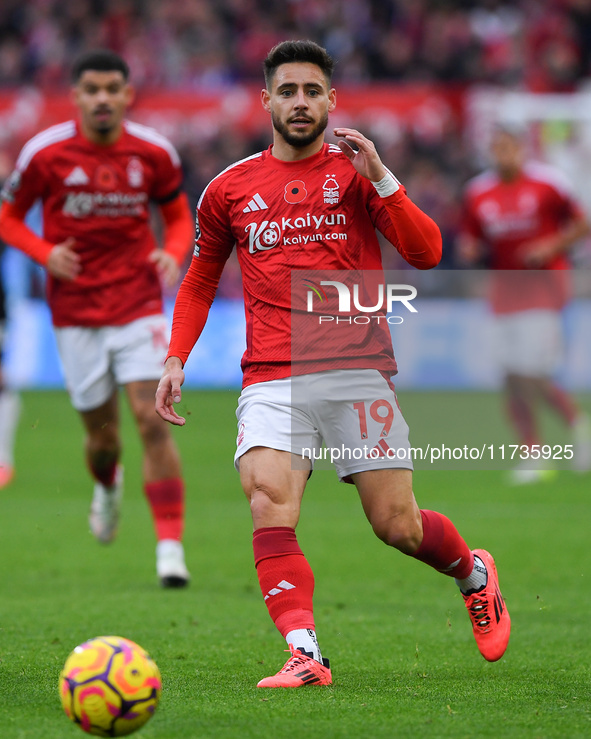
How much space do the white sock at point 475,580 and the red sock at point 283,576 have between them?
2.52 ft

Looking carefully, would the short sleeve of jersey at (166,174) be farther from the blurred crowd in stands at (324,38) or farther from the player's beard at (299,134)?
the blurred crowd in stands at (324,38)

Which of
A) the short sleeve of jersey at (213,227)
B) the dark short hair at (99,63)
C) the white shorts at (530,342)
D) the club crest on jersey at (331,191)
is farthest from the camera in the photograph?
the white shorts at (530,342)

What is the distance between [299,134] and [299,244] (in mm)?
398

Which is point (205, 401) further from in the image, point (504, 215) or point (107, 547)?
point (107, 547)

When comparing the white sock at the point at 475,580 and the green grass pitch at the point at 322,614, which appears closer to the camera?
the green grass pitch at the point at 322,614

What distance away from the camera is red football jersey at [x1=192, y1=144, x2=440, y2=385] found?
14.5 ft

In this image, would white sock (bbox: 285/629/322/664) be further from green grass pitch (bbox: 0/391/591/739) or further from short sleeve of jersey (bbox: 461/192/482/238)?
short sleeve of jersey (bbox: 461/192/482/238)

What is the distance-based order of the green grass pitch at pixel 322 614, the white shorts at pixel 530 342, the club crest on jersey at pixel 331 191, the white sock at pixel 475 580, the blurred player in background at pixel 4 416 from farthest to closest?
the white shorts at pixel 530 342 < the blurred player in background at pixel 4 416 < the white sock at pixel 475 580 < the club crest on jersey at pixel 331 191 < the green grass pitch at pixel 322 614

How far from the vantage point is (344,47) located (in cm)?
1995

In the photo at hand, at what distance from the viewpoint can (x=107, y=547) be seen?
7699 millimetres

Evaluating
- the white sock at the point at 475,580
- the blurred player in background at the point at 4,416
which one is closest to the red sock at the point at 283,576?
the white sock at the point at 475,580

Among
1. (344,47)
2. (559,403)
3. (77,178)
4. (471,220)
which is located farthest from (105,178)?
(344,47)

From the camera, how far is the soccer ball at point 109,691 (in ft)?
10.8

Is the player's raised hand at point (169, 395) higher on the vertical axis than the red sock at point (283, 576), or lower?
higher
